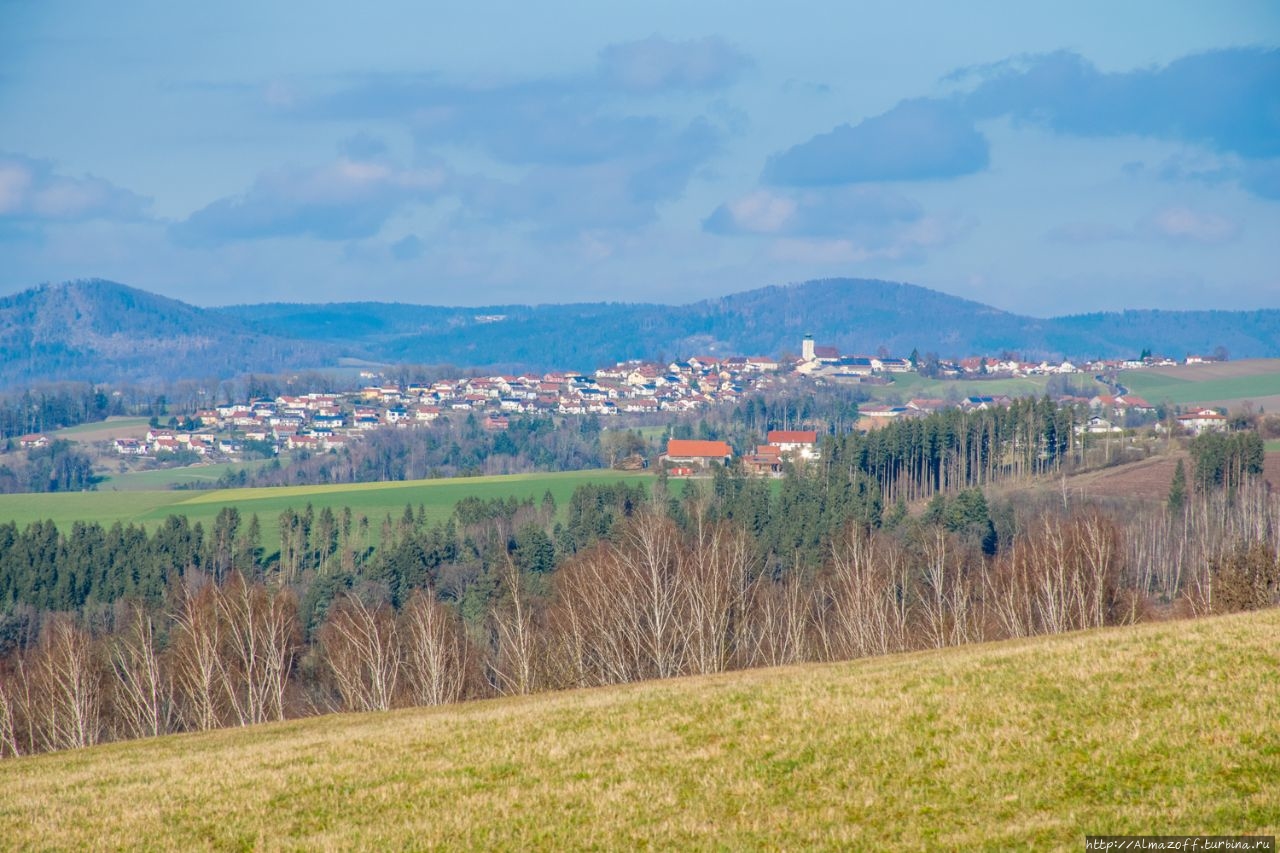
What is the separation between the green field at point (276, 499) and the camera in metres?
120

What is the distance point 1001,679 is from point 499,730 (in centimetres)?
772

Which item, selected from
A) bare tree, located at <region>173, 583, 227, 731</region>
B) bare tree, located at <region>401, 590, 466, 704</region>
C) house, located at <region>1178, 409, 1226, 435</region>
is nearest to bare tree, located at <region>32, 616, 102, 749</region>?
bare tree, located at <region>173, 583, 227, 731</region>

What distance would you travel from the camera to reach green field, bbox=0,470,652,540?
395 ft

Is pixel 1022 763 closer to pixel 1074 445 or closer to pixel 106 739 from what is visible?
pixel 106 739

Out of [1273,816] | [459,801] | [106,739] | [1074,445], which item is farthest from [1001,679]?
[1074,445]

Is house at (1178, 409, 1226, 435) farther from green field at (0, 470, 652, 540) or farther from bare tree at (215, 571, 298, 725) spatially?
bare tree at (215, 571, 298, 725)

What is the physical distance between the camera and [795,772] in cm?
1647

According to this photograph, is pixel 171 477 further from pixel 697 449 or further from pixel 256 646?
pixel 256 646

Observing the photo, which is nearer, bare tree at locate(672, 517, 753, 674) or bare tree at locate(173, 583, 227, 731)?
bare tree at locate(173, 583, 227, 731)

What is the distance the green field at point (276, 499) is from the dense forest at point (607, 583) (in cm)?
625

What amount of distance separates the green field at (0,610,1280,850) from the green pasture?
91.8 m

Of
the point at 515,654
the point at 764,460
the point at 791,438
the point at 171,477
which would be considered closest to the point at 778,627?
the point at 515,654

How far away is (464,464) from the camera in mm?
181875

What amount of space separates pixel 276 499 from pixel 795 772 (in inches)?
4749
